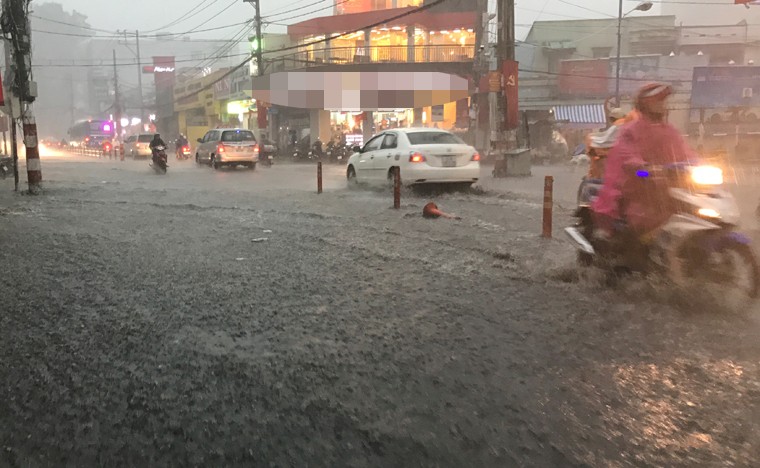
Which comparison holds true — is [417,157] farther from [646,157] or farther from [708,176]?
[708,176]

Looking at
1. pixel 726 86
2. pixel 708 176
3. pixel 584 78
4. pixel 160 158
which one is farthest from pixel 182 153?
pixel 708 176

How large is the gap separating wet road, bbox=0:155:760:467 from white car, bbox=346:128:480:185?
493 centimetres

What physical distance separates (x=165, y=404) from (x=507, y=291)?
10.5ft

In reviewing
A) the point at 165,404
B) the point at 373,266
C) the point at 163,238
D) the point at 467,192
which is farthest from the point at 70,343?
the point at 467,192

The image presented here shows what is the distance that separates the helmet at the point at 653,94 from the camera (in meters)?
4.77

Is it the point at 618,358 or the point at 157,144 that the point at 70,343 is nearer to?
the point at 618,358

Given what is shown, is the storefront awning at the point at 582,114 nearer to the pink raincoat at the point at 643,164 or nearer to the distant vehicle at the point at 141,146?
the distant vehicle at the point at 141,146

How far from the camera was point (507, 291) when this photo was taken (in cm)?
543

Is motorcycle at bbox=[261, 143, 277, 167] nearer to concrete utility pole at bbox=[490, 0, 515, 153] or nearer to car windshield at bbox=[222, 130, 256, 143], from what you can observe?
car windshield at bbox=[222, 130, 256, 143]

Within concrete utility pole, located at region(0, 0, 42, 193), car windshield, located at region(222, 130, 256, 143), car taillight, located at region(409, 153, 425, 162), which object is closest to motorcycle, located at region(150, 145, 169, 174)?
car windshield, located at region(222, 130, 256, 143)

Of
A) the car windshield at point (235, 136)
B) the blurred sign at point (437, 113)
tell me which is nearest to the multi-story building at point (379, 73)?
the blurred sign at point (437, 113)

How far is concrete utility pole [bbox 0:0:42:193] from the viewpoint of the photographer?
13.8m

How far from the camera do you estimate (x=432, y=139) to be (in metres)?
12.8

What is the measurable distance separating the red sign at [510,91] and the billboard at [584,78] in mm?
22320
